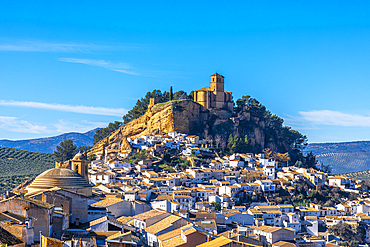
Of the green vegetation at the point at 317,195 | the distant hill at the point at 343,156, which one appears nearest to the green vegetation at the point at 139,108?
the green vegetation at the point at 317,195

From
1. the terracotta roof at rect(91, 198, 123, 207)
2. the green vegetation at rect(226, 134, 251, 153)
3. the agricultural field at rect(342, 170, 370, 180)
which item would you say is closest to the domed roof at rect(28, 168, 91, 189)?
the terracotta roof at rect(91, 198, 123, 207)

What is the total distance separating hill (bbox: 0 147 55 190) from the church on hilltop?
2532 centimetres

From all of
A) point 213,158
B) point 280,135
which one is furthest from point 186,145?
point 280,135

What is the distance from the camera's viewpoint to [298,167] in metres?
79.1

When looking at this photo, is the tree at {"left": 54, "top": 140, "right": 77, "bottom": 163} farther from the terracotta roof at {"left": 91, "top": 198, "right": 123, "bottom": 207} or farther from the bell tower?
the terracotta roof at {"left": 91, "top": 198, "right": 123, "bottom": 207}

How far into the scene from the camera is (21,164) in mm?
95125

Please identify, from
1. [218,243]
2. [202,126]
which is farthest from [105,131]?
[218,243]

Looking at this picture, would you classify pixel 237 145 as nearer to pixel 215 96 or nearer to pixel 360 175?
pixel 215 96

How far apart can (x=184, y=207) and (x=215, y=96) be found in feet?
110

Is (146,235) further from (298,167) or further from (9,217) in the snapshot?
(298,167)

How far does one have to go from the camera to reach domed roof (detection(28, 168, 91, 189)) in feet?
128

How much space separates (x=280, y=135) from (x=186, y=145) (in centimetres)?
1844

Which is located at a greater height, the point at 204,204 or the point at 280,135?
the point at 280,135

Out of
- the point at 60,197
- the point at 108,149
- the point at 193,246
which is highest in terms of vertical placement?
the point at 108,149
